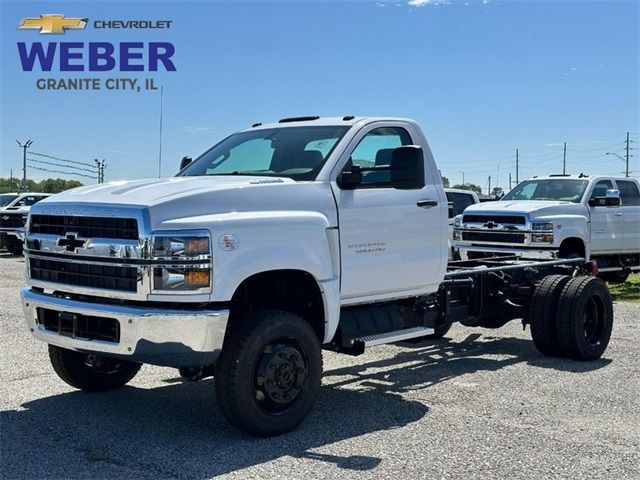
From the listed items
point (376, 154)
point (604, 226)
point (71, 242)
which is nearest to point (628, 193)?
point (604, 226)

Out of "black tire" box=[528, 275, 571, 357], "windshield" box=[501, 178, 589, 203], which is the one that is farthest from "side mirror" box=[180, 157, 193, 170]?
"windshield" box=[501, 178, 589, 203]

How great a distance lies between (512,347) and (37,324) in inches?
213

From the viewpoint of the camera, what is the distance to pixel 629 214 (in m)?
15.0

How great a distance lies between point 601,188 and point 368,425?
1043 cm

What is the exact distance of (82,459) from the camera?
15.8 feet

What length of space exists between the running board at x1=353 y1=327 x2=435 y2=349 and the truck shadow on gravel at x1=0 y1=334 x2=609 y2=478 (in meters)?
0.52

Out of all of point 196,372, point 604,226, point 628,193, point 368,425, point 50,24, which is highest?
point 50,24

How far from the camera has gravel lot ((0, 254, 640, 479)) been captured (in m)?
4.72

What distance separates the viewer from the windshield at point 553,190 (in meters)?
14.1

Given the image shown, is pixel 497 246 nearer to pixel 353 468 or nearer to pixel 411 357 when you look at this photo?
pixel 411 357

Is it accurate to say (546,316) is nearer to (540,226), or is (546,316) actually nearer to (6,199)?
(540,226)

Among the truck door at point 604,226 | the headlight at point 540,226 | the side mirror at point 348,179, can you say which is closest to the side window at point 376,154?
the side mirror at point 348,179

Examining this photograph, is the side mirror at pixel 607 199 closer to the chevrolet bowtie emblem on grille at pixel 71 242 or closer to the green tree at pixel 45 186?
Result: the chevrolet bowtie emblem on grille at pixel 71 242

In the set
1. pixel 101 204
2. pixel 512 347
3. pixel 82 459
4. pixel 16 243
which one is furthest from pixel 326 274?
pixel 16 243
